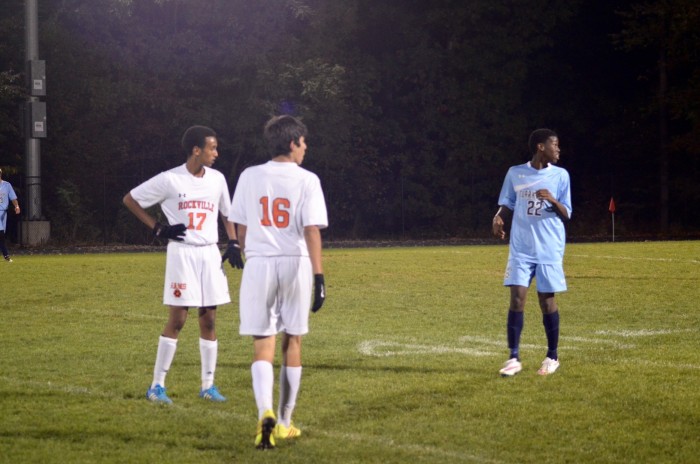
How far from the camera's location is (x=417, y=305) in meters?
15.1

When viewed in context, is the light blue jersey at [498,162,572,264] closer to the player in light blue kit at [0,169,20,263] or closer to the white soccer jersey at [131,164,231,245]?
the white soccer jersey at [131,164,231,245]

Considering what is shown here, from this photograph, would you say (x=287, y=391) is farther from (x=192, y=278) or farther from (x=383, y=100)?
(x=383, y=100)

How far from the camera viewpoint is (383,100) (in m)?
42.5

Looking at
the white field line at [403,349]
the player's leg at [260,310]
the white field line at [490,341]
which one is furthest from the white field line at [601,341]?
the player's leg at [260,310]

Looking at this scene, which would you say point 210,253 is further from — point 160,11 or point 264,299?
point 160,11

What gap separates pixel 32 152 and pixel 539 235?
78.6ft

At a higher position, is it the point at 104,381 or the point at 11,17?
the point at 11,17

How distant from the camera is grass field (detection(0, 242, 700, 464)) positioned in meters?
6.71

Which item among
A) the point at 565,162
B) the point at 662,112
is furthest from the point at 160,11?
the point at 662,112

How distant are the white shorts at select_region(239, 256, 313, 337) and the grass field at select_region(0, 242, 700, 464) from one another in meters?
0.75

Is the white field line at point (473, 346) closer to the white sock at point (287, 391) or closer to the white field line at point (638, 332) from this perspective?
the white field line at point (638, 332)

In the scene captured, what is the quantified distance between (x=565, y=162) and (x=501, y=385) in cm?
3583

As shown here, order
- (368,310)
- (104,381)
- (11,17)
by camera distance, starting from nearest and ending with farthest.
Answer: (104,381) < (368,310) < (11,17)

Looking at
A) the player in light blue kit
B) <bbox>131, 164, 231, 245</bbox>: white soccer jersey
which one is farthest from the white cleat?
the player in light blue kit
